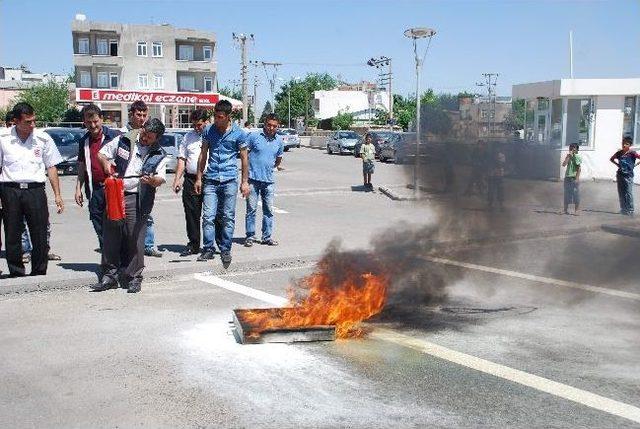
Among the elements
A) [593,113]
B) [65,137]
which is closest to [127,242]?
[65,137]

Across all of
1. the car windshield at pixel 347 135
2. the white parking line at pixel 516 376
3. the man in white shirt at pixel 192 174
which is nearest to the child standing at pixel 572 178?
the man in white shirt at pixel 192 174

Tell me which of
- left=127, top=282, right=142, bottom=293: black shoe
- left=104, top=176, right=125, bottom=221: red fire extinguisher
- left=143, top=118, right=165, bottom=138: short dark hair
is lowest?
left=127, top=282, right=142, bottom=293: black shoe

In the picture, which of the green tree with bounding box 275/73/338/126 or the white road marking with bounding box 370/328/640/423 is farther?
the green tree with bounding box 275/73/338/126

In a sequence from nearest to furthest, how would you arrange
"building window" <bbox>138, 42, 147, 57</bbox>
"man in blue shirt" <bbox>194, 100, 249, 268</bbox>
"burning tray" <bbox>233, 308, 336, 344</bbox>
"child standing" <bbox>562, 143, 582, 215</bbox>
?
"burning tray" <bbox>233, 308, 336, 344</bbox> → "man in blue shirt" <bbox>194, 100, 249, 268</bbox> → "child standing" <bbox>562, 143, 582, 215</bbox> → "building window" <bbox>138, 42, 147, 57</bbox>

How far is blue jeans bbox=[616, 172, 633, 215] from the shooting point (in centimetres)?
1417

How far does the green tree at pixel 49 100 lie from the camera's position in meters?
71.1

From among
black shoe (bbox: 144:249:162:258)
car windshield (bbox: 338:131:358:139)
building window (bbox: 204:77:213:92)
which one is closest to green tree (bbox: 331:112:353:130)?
building window (bbox: 204:77:213:92)

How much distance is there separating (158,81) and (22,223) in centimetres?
6777

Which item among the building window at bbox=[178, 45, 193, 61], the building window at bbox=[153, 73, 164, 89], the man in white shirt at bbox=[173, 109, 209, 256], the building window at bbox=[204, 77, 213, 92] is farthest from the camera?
the building window at bbox=[204, 77, 213, 92]

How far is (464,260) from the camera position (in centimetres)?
834

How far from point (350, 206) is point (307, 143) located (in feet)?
146

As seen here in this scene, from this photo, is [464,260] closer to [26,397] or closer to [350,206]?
[26,397]

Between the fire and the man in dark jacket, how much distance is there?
269 cm

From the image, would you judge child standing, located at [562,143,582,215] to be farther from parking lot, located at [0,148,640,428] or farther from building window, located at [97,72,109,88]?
building window, located at [97,72,109,88]
